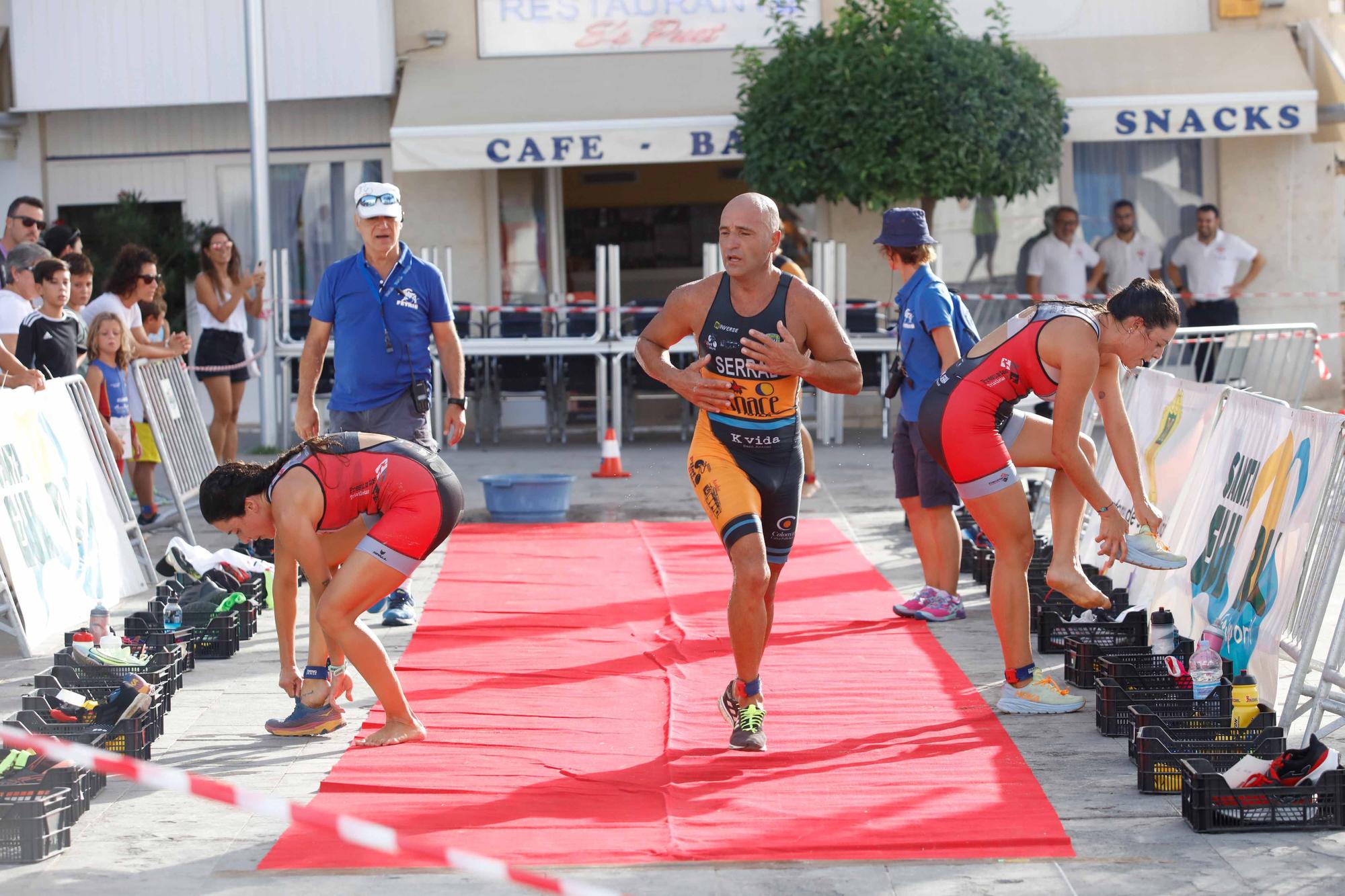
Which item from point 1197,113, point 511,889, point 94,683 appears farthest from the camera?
point 1197,113

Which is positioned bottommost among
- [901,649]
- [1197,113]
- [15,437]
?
[901,649]

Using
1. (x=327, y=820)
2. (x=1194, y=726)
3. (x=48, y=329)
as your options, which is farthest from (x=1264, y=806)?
(x=48, y=329)

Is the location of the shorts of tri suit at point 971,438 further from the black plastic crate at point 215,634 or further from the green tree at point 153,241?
the green tree at point 153,241

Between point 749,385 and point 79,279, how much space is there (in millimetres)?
5274

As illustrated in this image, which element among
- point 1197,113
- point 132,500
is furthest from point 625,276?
point 132,500

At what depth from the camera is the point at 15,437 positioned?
298 inches

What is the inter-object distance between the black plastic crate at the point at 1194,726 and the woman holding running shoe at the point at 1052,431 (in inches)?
26.3

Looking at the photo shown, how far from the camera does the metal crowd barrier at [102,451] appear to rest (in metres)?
8.55

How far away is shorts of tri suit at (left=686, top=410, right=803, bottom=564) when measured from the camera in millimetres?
5422

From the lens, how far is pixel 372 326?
731cm

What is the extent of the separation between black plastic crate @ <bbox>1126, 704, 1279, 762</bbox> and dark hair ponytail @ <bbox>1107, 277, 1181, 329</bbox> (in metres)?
1.38

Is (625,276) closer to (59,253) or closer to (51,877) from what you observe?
(59,253)

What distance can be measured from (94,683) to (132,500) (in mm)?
5814

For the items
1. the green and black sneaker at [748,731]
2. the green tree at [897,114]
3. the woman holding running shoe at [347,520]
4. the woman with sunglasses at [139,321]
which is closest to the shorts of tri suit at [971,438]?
the green and black sneaker at [748,731]
